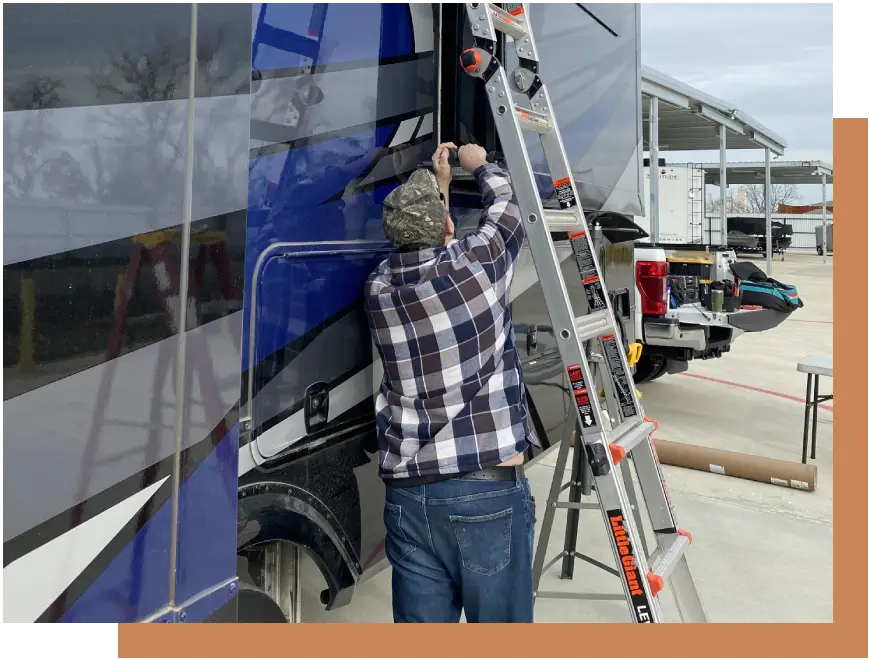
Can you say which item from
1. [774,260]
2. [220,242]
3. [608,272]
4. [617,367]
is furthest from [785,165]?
[220,242]

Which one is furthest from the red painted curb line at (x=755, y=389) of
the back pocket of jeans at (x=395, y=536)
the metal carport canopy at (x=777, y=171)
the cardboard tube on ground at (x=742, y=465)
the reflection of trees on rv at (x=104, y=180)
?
the metal carport canopy at (x=777, y=171)

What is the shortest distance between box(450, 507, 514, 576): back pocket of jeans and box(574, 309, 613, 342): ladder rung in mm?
644

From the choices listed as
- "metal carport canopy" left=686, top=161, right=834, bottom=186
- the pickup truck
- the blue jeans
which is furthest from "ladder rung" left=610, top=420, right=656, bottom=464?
"metal carport canopy" left=686, top=161, right=834, bottom=186

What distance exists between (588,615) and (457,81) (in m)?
2.58

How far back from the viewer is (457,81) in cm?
252

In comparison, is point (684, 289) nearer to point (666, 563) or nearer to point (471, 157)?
point (666, 563)

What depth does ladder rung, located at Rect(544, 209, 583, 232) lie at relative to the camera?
2496mm

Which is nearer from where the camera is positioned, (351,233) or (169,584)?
(169,584)

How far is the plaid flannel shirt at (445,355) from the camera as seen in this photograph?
2.15m

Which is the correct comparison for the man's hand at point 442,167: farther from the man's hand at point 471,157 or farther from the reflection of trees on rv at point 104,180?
the reflection of trees on rv at point 104,180

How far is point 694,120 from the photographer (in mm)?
12680

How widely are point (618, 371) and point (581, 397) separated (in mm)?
494

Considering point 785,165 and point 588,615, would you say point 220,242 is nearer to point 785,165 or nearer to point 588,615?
point 588,615

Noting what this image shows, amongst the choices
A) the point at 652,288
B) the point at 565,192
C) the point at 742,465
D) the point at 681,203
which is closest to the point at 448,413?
the point at 565,192
